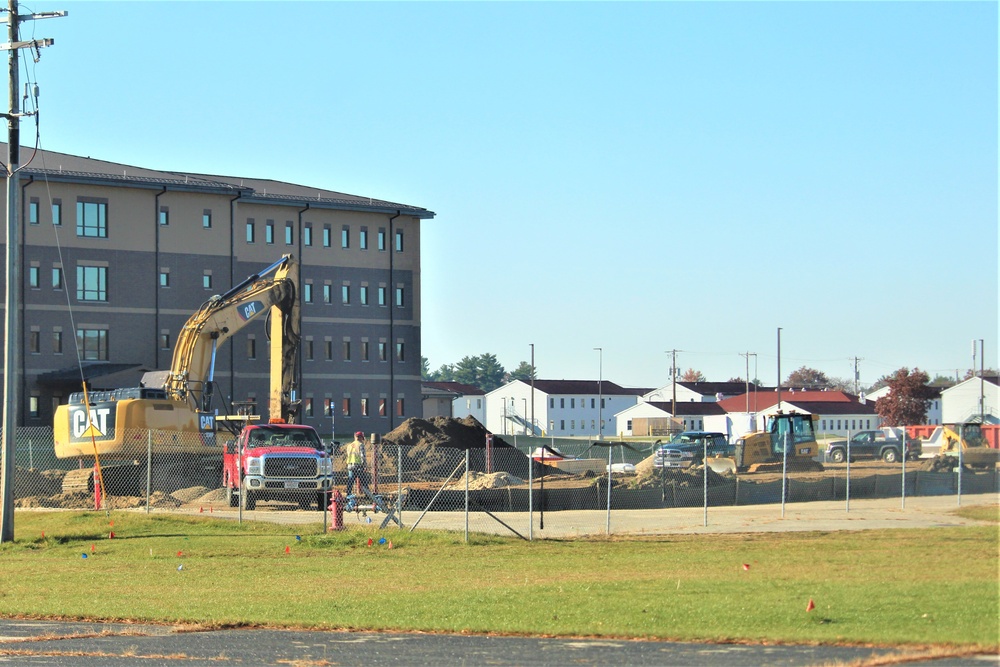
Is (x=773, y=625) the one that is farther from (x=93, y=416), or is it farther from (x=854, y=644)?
(x=93, y=416)

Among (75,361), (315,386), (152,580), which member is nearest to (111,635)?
(152,580)

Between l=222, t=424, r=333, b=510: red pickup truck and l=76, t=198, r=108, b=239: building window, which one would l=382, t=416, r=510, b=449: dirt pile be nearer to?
l=76, t=198, r=108, b=239: building window

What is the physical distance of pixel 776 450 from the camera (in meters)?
49.1

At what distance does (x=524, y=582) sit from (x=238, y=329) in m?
27.3

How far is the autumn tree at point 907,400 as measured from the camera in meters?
101

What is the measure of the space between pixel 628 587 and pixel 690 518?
1280 centimetres

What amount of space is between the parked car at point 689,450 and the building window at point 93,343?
33.1 metres

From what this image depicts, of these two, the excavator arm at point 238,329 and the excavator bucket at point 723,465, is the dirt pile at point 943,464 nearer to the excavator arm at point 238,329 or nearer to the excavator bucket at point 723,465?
the excavator bucket at point 723,465

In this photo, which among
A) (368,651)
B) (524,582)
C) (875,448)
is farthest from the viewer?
(875,448)

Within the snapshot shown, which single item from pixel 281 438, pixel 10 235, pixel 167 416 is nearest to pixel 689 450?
pixel 281 438

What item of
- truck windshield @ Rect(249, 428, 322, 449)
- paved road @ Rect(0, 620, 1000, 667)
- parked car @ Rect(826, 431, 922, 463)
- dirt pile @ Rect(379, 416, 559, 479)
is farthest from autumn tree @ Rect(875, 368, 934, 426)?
paved road @ Rect(0, 620, 1000, 667)

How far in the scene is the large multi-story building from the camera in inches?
2566

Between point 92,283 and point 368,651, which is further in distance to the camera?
point 92,283

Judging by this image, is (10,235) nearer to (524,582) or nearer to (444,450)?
(524,582)
